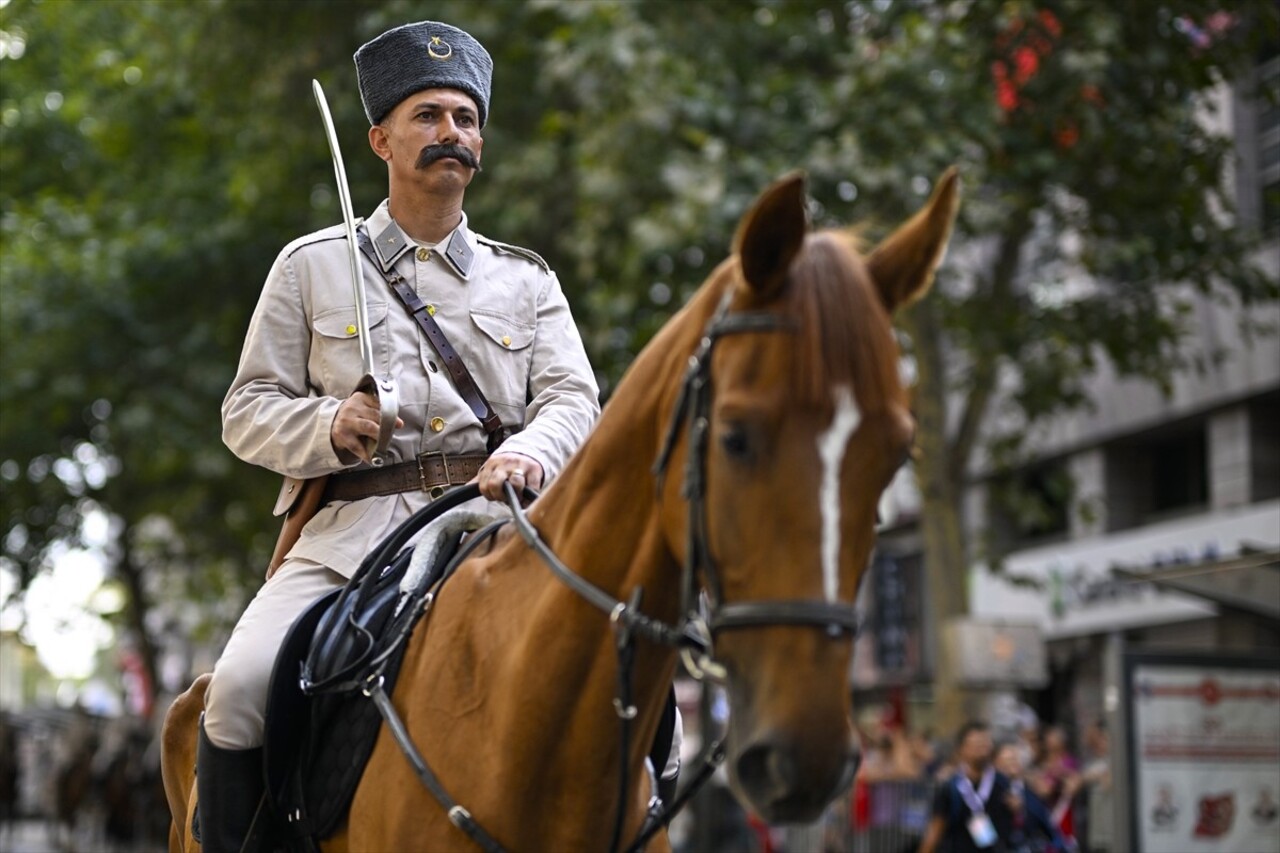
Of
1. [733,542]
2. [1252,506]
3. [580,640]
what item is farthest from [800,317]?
[1252,506]

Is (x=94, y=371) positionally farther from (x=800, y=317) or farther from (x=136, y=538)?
(x=800, y=317)

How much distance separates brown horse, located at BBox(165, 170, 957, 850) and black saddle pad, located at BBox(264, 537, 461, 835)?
195 millimetres

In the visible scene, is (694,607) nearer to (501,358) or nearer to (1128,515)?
(501,358)

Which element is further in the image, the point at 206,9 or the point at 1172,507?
the point at 1172,507

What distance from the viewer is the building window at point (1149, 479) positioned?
2780 centimetres

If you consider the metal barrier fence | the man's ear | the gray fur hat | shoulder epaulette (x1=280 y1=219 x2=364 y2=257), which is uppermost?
the gray fur hat

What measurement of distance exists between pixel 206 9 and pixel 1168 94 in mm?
10436

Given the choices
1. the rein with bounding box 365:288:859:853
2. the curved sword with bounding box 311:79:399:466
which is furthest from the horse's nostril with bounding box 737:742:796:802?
the curved sword with bounding box 311:79:399:466

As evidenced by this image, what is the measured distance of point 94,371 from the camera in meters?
24.8

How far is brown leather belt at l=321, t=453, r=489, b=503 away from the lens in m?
4.62

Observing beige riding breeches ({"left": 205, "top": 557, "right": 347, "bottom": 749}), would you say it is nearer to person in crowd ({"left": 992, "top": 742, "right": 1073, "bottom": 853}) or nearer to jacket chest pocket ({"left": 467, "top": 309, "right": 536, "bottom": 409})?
jacket chest pocket ({"left": 467, "top": 309, "right": 536, "bottom": 409})

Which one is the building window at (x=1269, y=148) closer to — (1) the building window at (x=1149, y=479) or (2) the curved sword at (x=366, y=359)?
(1) the building window at (x=1149, y=479)

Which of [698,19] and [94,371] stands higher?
[698,19]

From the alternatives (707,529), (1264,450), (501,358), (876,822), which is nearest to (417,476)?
(501,358)
